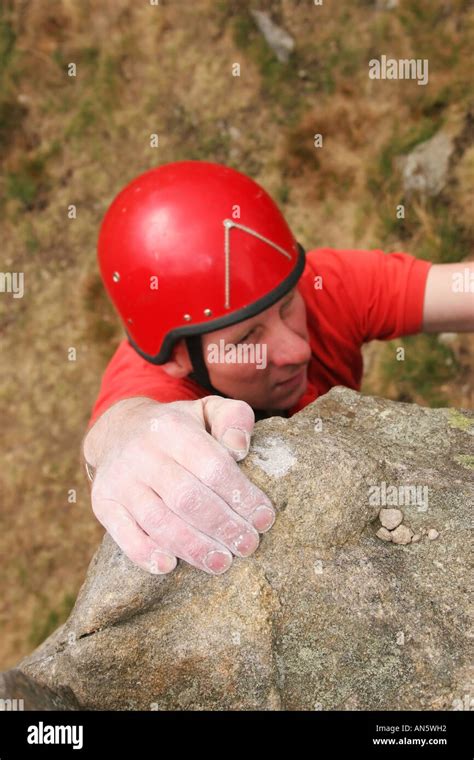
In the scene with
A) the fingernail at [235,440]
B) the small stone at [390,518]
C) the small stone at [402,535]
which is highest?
the fingernail at [235,440]

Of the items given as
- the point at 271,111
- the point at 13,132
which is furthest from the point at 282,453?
the point at 13,132

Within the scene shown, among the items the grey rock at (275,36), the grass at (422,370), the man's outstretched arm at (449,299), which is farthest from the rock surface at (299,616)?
the grey rock at (275,36)

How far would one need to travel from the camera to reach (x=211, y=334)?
337 cm

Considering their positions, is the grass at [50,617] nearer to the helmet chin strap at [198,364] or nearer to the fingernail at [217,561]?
the helmet chin strap at [198,364]

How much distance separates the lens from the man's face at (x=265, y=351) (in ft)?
11.0

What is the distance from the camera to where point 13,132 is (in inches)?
312

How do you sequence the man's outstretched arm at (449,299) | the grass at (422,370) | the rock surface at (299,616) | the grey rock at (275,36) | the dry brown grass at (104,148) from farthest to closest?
the grey rock at (275,36), the dry brown grass at (104,148), the grass at (422,370), the man's outstretched arm at (449,299), the rock surface at (299,616)

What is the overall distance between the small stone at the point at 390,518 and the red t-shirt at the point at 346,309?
1.37 metres

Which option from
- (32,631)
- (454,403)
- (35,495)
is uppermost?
(454,403)

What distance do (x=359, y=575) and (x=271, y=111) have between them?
592cm

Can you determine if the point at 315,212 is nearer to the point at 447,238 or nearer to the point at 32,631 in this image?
the point at 447,238

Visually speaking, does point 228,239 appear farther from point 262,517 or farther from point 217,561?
point 217,561

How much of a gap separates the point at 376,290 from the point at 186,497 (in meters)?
2.10
